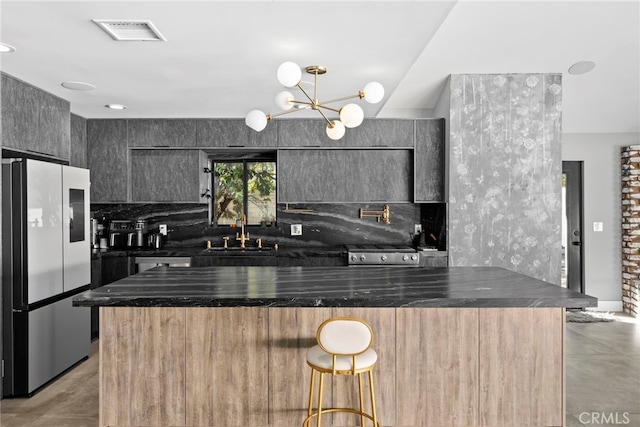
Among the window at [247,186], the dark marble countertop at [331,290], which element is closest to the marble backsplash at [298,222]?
the window at [247,186]

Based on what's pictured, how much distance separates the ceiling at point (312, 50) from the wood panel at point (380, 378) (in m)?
1.69

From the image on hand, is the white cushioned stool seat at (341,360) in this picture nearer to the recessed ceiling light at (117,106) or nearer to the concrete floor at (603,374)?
the concrete floor at (603,374)

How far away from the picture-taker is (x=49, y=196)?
362cm

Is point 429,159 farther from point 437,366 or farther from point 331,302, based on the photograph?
point 331,302

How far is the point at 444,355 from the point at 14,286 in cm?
296

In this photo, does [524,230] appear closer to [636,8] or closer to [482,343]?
[636,8]

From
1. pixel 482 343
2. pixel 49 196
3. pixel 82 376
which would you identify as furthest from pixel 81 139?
pixel 482 343

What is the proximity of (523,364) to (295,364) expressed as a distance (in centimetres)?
125

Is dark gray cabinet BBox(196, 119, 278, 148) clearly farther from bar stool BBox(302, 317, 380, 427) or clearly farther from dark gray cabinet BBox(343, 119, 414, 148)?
bar stool BBox(302, 317, 380, 427)

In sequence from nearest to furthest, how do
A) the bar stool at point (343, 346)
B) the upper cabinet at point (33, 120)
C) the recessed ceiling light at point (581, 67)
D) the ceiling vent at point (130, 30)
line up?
the bar stool at point (343, 346)
the ceiling vent at point (130, 30)
the upper cabinet at point (33, 120)
the recessed ceiling light at point (581, 67)

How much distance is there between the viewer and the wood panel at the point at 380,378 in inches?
103

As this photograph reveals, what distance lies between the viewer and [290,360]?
2615mm

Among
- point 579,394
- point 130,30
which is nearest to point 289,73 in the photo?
point 130,30

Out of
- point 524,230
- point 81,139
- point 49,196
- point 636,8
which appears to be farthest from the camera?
point 81,139
